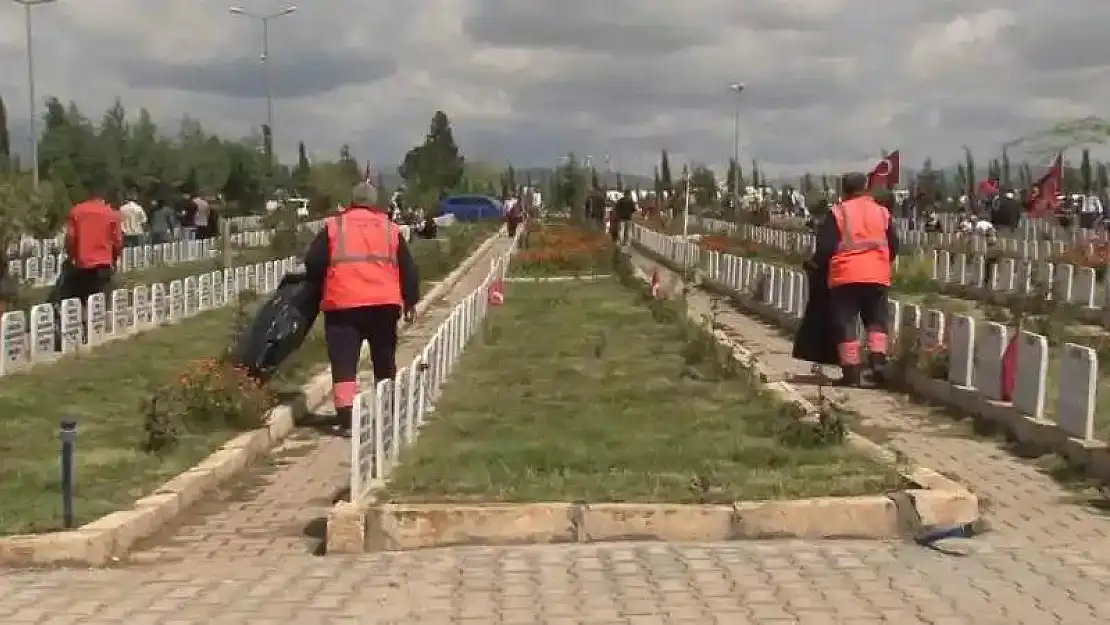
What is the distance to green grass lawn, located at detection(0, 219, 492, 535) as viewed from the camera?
8078mm

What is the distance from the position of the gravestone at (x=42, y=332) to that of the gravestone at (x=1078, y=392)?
367 inches

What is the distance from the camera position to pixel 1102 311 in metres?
18.3

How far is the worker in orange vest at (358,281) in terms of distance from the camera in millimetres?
10148

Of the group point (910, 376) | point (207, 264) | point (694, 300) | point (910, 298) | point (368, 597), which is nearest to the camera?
point (368, 597)

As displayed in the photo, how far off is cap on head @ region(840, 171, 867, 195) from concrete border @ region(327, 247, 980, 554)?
5.43 m

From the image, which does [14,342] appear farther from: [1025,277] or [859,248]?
[1025,277]

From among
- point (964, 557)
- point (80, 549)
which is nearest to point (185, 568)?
point (80, 549)

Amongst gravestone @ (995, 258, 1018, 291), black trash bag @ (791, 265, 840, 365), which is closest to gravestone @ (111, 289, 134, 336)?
black trash bag @ (791, 265, 840, 365)

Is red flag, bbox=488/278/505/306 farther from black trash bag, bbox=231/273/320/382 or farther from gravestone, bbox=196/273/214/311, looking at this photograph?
black trash bag, bbox=231/273/320/382

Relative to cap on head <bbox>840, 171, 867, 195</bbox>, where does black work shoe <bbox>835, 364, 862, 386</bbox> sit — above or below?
below

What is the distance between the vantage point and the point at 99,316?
15969 mm

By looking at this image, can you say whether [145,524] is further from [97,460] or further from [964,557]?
[964,557]

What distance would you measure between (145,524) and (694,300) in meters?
19.0

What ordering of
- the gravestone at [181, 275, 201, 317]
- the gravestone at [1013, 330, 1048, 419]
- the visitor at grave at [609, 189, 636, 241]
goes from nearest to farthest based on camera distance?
the gravestone at [1013, 330, 1048, 419]
the gravestone at [181, 275, 201, 317]
the visitor at grave at [609, 189, 636, 241]
